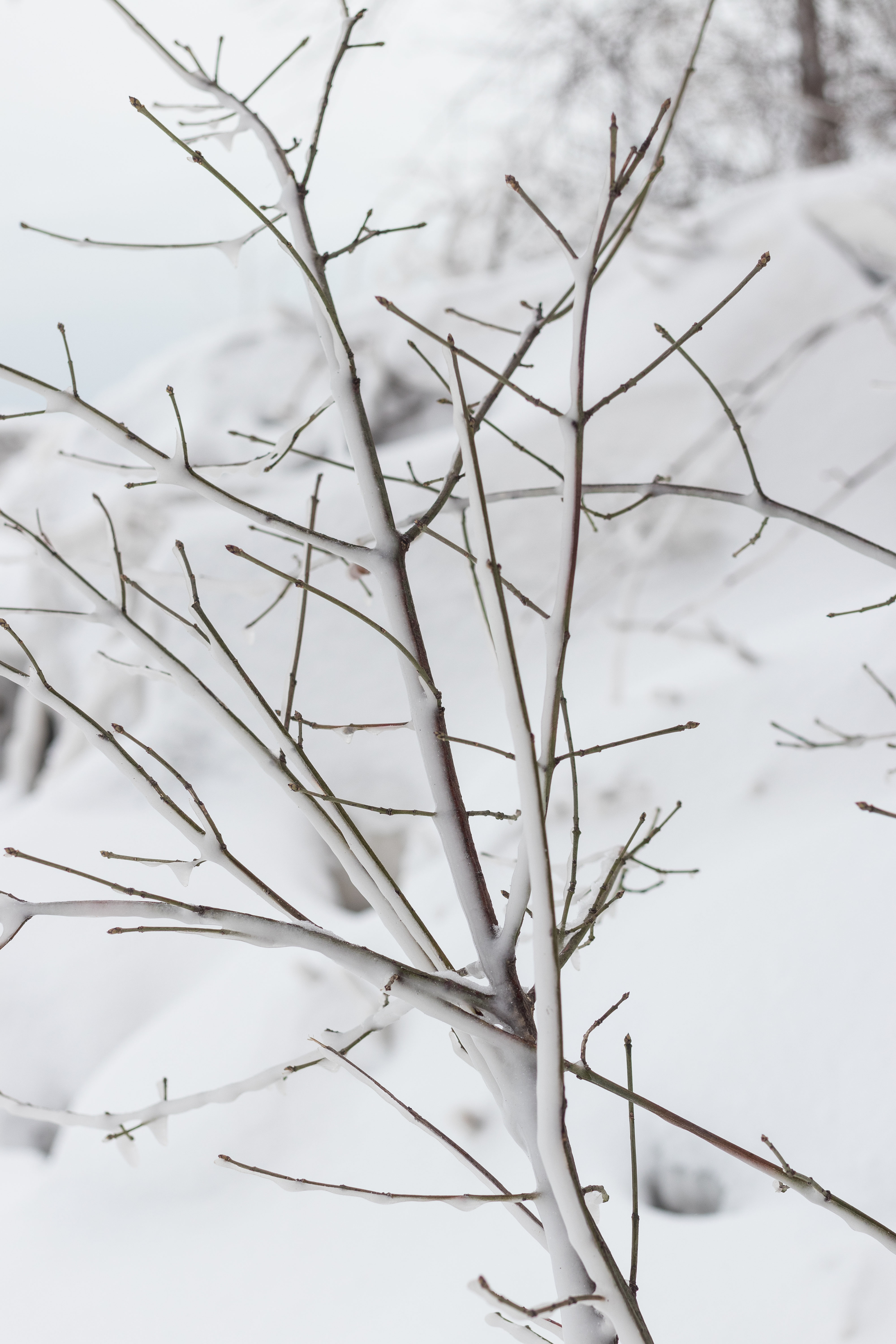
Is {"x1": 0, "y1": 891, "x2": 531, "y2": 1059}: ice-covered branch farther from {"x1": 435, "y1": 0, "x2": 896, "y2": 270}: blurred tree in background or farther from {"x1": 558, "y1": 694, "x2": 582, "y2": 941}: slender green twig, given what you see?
{"x1": 435, "y1": 0, "x2": 896, "y2": 270}: blurred tree in background

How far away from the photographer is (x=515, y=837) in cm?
82

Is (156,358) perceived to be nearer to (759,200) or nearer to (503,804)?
(759,200)

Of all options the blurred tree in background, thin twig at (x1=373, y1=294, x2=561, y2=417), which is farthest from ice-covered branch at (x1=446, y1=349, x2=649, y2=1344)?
the blurred tree in background

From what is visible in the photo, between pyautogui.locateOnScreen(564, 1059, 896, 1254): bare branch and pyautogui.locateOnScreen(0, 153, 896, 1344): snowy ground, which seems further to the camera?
pyautogui.locateOnScreen(0, 153, 896, 1344): snowy ground

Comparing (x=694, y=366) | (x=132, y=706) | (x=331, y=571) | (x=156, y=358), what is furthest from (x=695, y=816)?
(x=156, y=358)

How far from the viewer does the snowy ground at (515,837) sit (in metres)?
0.50

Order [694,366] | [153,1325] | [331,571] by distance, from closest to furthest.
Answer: [694,366] < [153,1325] < [331,571]

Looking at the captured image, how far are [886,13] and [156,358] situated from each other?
147cm

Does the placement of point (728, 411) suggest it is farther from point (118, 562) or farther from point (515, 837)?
point (515, 837)

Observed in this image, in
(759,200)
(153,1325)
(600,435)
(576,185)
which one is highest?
(576,185)

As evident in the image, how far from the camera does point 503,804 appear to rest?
2.81 feet

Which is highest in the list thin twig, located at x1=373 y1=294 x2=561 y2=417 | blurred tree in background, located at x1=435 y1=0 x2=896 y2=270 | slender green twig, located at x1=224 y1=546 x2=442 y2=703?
blurred tree in background, located at x1=435 y1=0 x2=896 y2=270

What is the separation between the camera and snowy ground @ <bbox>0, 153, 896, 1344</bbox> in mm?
505

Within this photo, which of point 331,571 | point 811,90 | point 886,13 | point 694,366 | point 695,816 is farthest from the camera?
point 811,90
